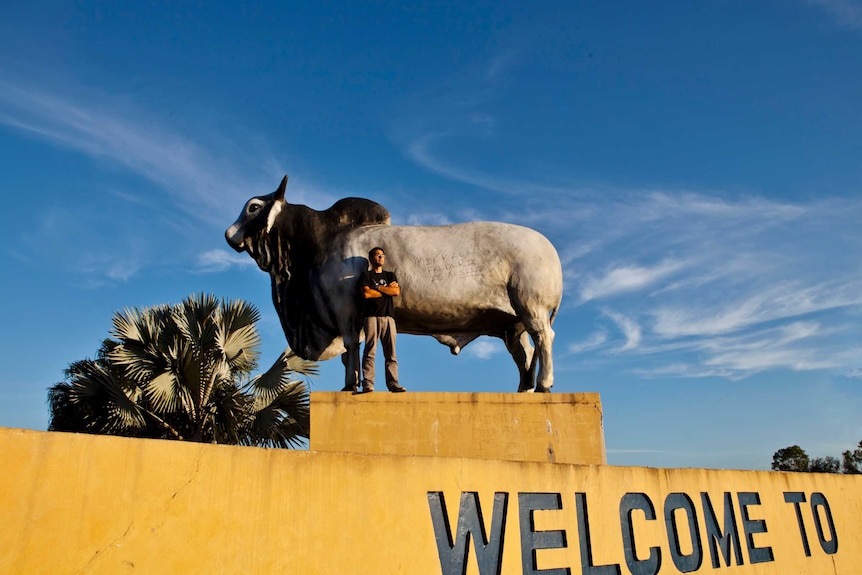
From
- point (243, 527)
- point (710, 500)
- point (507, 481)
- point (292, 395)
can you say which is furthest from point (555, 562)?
point (292, 395)

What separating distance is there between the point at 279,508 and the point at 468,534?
5.00 ft

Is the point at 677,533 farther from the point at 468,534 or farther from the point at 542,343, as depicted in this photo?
the point at 468,534

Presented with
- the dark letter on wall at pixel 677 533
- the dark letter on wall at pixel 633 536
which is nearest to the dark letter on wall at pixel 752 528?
the dark letter on wall at pixel 677 533

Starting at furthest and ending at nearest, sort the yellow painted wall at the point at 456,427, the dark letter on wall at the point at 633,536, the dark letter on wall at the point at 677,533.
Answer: the dark letter on wall at the point at 677,533
the yellow painted wall at the point at 456,427
the dark letter on wall at the point at 633,536

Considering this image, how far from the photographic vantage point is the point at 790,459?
32688 mm

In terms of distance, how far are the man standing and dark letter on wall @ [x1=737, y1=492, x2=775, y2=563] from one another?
3771 mm

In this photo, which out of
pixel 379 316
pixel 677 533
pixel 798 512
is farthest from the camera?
pixel 798 512

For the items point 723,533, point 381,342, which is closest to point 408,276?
point 381,342

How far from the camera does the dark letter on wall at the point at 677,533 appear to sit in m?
6.30

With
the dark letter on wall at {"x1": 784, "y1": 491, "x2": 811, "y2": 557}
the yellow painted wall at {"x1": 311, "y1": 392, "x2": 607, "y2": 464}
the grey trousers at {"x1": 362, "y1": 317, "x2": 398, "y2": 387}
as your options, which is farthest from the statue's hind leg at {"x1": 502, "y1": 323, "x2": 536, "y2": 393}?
the dark letter on wall at {"x1": 784, "y1": 491, "x2": 811, "y2": 557}

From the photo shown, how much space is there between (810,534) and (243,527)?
6.50m

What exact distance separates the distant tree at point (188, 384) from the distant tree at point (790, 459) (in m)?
Result: 26.4

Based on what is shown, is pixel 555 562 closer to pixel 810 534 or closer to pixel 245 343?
pixel 810 534

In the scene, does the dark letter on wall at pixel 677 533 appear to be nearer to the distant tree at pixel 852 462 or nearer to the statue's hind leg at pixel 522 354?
the statue's hind leg at pixel 522 354
